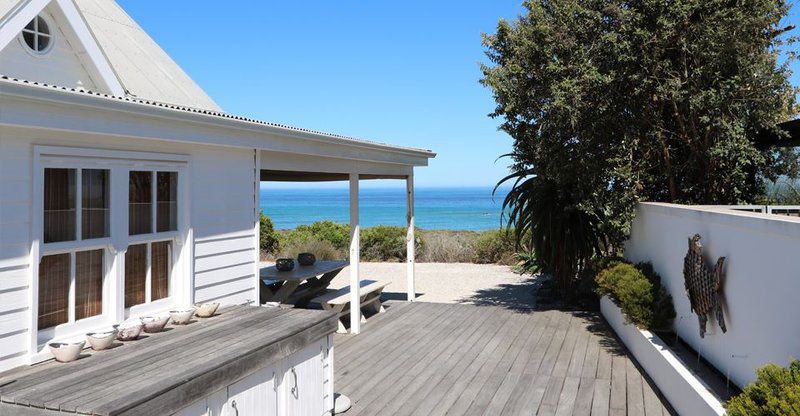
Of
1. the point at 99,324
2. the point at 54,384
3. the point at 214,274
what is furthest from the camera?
the point at 214,274

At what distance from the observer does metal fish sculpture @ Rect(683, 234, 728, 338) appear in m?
4.80

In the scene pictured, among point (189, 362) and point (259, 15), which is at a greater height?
point (259, 15)

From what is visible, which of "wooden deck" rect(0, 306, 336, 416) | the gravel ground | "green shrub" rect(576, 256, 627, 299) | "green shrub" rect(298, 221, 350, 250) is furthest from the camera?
"green shrub" rect(298, 221, 350, 250)

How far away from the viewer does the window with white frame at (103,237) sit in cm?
374

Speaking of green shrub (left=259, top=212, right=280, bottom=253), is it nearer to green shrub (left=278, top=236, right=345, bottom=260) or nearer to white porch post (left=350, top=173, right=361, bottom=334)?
green shrub (left=278, top=236, right=345, bottom=260)

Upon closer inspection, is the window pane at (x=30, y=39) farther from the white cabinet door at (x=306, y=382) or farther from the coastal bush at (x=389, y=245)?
the coastal bush at (x=389, y=245)

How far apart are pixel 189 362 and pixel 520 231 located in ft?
26.7

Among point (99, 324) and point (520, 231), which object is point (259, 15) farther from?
point (99, 324)

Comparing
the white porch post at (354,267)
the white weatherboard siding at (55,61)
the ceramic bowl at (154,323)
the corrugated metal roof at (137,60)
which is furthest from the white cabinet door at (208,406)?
the white porch post at (354,267)

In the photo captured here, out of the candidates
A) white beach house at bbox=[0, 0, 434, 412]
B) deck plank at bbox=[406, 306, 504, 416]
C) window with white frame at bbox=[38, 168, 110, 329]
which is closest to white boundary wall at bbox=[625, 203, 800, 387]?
deck plank at bbox=[406, 306, 504, 416]

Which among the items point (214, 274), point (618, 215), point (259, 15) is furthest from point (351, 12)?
point (214, 274)

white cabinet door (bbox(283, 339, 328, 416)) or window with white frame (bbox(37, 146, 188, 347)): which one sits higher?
window with white frame (bbox(37, 146, 188, 347))

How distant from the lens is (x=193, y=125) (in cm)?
444

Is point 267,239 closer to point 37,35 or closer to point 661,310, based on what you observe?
point 37,35
